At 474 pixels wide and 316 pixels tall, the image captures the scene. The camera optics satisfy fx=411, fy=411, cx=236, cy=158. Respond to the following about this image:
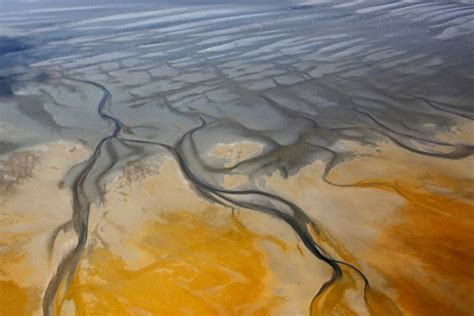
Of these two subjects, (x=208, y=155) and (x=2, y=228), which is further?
(x=208, y=155)

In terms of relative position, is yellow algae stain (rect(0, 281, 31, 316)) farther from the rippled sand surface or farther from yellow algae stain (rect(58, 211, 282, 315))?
yellow algae stain (rect(58, 211, 282, 315))

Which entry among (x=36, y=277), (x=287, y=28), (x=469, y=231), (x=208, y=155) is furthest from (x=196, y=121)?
(x=287, y=28)

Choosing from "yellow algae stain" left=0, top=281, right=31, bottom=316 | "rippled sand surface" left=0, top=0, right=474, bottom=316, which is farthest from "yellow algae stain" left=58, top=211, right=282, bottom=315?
"yellow algae stain" left=0, top=281, right=31, bottom=316

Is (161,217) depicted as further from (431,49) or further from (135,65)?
(431,49)

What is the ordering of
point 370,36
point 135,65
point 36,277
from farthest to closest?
1. point 370,36
2. point 135,65
3. point 36,277

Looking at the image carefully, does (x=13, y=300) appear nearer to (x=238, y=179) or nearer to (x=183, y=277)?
(x=183, y=277)

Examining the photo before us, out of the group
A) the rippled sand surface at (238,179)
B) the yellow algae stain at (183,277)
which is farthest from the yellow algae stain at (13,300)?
the yellow algae stain at (183,277)

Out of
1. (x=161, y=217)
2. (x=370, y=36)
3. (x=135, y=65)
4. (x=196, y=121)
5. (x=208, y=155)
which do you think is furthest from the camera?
(x=370, y=36)
